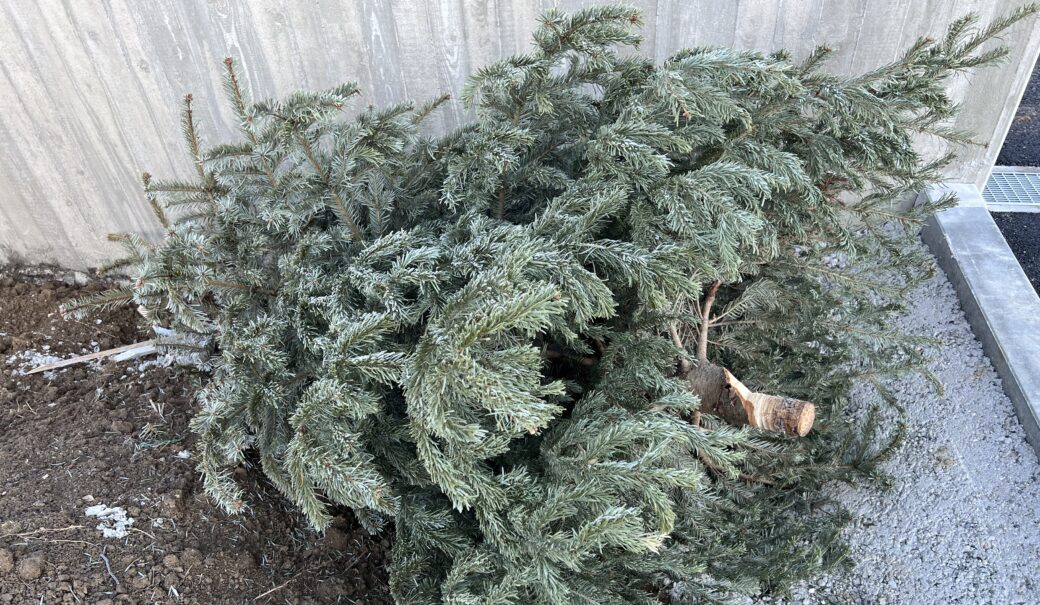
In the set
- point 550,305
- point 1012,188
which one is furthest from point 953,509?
point 1012,188

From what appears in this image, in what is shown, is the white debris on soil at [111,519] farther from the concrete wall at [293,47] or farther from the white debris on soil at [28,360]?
the concrete wall at [293,47]

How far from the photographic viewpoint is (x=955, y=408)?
8.75 feet

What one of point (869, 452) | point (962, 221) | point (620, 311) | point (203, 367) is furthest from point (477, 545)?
point (962, 221)

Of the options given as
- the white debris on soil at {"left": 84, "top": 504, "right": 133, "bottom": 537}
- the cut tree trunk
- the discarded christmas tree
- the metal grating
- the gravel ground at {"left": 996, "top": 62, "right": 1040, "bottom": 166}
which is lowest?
the metal grating

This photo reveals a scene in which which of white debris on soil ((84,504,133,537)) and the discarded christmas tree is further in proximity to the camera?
white debris on soil ((84,504,133,537))

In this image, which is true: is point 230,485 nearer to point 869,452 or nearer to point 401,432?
point 401,432

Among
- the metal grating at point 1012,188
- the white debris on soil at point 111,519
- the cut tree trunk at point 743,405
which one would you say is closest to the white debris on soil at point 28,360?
the white debris on soil at point 111,519

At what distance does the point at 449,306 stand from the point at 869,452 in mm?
1836

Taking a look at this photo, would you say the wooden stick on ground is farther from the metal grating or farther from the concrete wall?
the metal grating

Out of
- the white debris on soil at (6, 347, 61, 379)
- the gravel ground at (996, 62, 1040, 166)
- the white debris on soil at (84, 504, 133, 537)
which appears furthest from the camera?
the gravel ground at (996, 62, 1040, 166)

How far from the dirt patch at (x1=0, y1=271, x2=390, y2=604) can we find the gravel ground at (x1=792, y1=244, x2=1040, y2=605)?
1624mm

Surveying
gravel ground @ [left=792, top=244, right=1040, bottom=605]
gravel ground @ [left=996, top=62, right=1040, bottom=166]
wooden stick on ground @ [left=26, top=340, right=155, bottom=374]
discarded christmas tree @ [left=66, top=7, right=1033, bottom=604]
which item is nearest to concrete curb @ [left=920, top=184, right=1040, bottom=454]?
gravel ground @ [left=792, top=244, right=1040, bottom=605]

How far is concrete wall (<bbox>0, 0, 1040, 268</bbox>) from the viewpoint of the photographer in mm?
2834

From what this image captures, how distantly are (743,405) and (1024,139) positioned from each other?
3.69 meters
